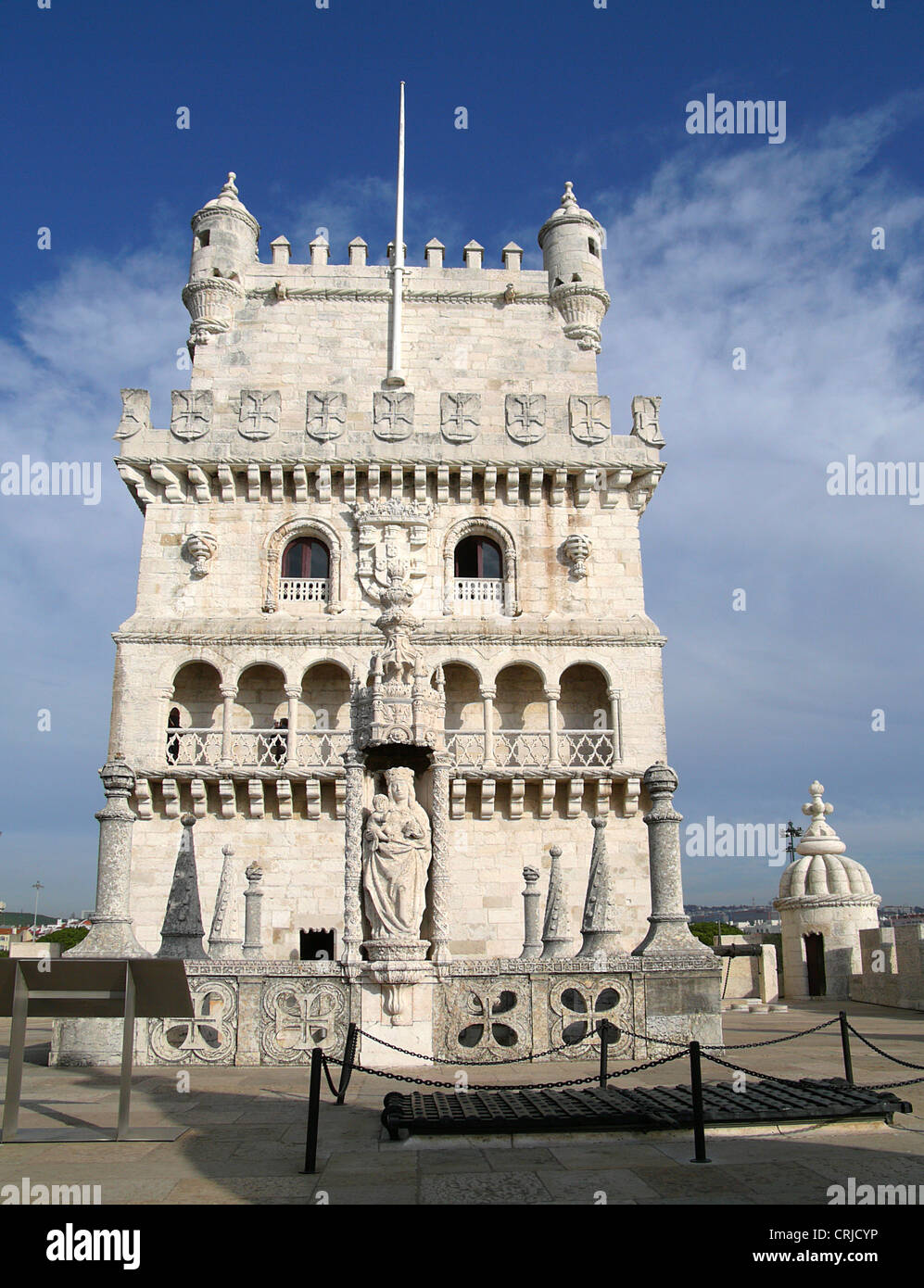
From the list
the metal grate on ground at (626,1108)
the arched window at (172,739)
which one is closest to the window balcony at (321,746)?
the arched window at (172,739)

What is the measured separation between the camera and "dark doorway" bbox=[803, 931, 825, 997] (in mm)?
27562

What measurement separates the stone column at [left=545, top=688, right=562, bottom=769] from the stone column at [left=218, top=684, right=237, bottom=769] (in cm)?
766

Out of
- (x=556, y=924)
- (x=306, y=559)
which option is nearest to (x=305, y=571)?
(x=306, y=559)

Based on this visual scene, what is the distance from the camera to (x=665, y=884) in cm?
1417

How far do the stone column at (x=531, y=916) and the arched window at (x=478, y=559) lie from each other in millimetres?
8647

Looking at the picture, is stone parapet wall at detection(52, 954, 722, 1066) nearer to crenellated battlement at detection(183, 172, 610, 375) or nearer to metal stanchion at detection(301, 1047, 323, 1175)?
metal stanchion at detection(301, 1047, 323, 1175)

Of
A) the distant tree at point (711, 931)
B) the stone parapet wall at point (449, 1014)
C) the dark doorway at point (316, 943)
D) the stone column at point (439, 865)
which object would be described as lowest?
the distant tree at point (711, 931)

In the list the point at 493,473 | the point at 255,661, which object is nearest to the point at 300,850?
the point at 255,661

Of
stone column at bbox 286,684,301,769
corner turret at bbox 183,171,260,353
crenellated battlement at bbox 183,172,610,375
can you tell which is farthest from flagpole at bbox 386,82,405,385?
stone column at bbox 286,684,301,769

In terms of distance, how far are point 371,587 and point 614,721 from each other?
6950mm

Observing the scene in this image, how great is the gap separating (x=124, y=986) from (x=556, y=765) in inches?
618

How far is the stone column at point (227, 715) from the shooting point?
77.2 ft

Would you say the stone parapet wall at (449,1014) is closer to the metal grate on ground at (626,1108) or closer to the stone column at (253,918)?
the metal grate on ground at (626,1108)
